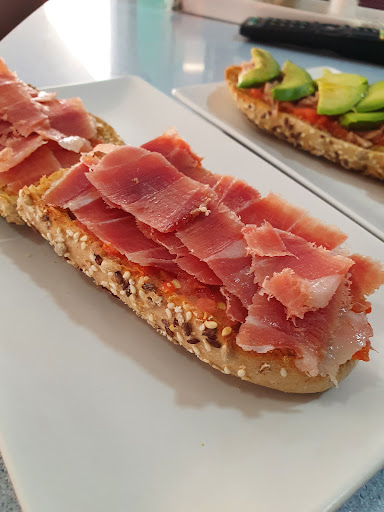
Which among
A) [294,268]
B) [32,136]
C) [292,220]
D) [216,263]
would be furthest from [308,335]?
[32,136]

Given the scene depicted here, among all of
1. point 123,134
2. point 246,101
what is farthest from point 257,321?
point 246,101

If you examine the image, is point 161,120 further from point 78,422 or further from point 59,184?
point 78,422

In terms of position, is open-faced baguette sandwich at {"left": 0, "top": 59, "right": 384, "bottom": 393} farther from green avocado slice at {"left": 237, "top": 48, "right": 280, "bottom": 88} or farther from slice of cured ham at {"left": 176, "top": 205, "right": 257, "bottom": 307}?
green avocado slice at {"left": 237, "top": 48, "right": 280, "bottom": 88}

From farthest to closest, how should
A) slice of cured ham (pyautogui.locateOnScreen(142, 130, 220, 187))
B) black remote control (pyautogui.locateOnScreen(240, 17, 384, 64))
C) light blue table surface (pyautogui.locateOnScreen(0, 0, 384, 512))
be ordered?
black remote control (pyautogui.locateOnScreen(240, 17, 384, 64))
light blue table surface (pyautogui.locateOnScreen(0, 0, 384, 512))
slice of cured ham (pyautogui.locateOnScreen(142, 130, 220, 187))

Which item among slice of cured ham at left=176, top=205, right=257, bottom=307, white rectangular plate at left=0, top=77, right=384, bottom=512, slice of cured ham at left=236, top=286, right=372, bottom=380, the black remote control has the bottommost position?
white rectangular plate at left=0, top=77, right=384, bottom=512

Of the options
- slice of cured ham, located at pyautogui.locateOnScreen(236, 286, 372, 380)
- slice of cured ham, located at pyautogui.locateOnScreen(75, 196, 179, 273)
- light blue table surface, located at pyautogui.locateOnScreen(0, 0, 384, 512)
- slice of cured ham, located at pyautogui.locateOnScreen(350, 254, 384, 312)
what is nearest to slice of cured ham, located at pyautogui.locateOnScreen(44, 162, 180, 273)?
slice of cured ham, located at pyautogui.locateOnScreen(75, 196, 179, 273)

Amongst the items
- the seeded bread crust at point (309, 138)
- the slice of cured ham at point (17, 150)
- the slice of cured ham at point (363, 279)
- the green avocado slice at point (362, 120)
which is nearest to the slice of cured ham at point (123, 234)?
the slice of cured ham at point (17, 150)
